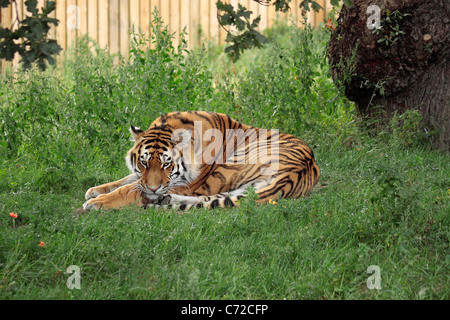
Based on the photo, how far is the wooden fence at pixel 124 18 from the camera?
1183 cm

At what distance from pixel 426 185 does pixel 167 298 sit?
2.96 meters

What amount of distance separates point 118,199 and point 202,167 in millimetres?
841

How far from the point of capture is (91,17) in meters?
11.9

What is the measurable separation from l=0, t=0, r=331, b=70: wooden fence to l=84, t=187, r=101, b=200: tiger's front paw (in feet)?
23.4

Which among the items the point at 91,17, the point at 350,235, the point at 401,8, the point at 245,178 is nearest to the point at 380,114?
the point at 401,8

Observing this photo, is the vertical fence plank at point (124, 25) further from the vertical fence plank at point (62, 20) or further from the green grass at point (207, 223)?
the green grass at point (207, 223)

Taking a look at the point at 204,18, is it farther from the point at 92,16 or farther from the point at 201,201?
the point at 201,201

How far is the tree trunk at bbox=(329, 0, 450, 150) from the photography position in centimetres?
626

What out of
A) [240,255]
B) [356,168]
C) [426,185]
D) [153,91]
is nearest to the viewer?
[240,255]

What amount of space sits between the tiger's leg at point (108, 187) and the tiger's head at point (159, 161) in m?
0.20

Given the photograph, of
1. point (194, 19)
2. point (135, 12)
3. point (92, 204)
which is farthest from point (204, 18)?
point (92, 204)

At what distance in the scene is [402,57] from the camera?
6336 millimetres
